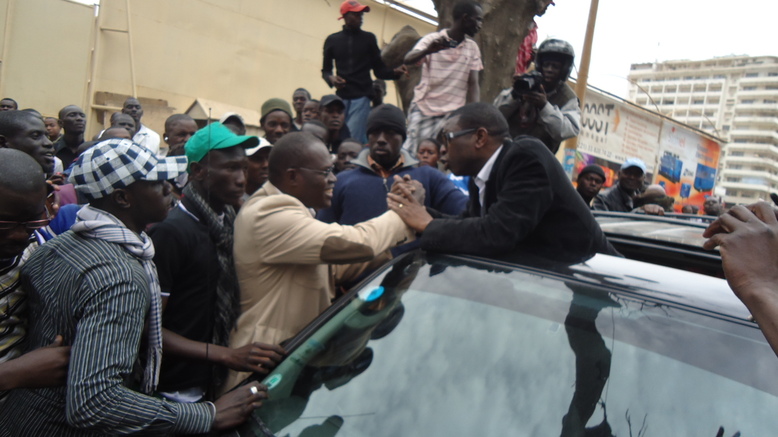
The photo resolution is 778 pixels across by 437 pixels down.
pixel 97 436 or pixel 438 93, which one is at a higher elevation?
pixel 438 93

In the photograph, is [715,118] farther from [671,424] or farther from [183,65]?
[671,424]

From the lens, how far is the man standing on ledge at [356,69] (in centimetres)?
628

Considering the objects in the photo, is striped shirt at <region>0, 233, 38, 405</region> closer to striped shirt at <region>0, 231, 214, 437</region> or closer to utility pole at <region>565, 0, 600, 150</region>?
striped shirt at <region>0, 231, 214, 437</region>

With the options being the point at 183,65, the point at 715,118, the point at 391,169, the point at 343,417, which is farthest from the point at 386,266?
the point at 715,118

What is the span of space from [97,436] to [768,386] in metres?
1.72

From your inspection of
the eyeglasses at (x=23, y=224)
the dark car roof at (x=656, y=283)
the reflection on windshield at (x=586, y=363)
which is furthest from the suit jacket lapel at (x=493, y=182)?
the eyeglasses at (x=23, y=224)

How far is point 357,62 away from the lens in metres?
6.30

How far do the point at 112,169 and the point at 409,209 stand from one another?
3.70 feet

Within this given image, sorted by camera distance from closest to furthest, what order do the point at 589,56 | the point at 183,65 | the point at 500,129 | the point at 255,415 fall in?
the point at 255,415
the point at 500,129
the point at 183,65
the point at 589,56

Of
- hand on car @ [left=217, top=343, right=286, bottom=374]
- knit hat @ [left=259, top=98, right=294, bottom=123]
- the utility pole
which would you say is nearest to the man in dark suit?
hand on car @ [left=217, top=343, right=286, bottom=374]

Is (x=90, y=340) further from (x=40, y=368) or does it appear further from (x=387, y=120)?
(x=387, y=120)

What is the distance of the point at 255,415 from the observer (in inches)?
74.3

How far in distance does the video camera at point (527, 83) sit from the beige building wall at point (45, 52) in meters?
7.93

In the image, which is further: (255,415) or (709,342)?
(255,415)
